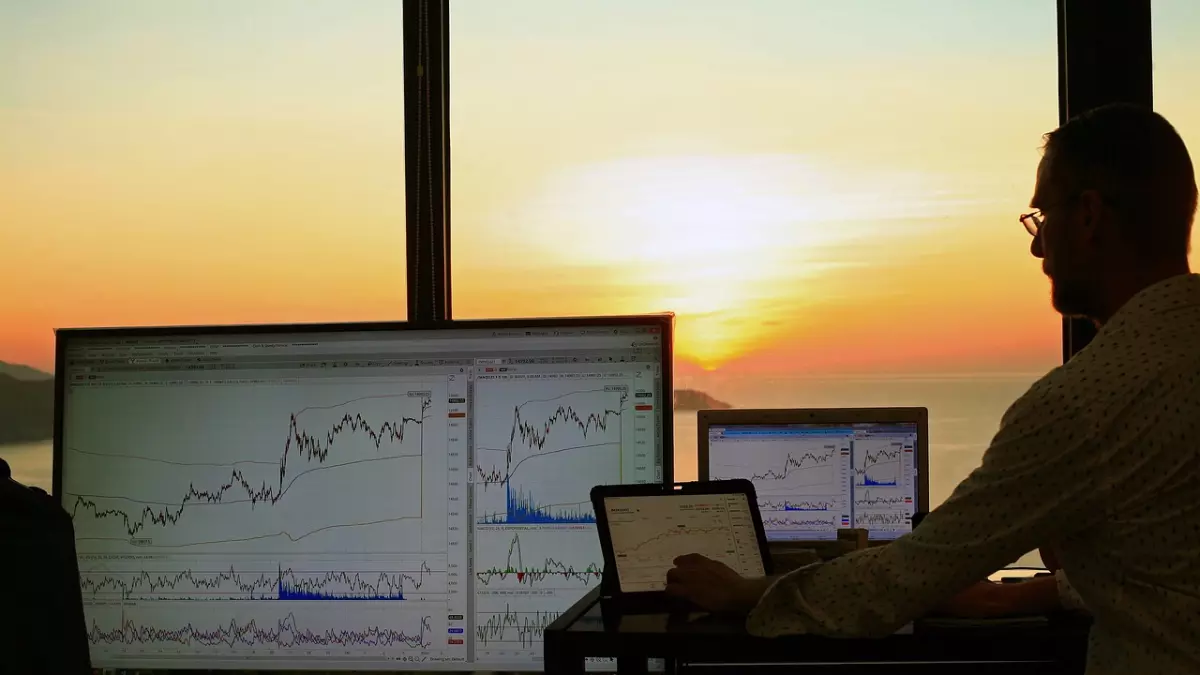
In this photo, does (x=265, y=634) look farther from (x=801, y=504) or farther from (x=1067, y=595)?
(x=1067, y=595)

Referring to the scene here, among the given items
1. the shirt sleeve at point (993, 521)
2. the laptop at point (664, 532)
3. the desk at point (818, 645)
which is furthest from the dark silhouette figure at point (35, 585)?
the shirt sleeve at point (993, 521)

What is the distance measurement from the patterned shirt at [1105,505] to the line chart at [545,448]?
0.68 m

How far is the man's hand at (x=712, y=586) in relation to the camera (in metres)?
1.38

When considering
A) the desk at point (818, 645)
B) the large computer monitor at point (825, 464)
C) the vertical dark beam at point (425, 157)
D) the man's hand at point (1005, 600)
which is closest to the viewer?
the desk at point (818, 645)

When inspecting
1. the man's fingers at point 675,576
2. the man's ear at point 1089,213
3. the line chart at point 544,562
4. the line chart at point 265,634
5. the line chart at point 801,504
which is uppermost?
the man's ear at point 1089,213

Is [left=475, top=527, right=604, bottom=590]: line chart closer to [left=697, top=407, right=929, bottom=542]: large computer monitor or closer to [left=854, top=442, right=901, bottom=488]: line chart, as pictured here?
[left=697, top=407, right=929, bottom=542]: large computer monitor

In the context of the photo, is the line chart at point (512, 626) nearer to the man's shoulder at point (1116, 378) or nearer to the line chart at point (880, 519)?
the line chart at point (880, 519)

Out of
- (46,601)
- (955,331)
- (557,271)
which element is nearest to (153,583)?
(46,601)

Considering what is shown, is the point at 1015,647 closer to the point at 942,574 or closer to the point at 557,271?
the point at 942,574

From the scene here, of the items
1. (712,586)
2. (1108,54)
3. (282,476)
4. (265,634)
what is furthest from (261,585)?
(1108,54)

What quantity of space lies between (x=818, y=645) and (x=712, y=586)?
0.57ft

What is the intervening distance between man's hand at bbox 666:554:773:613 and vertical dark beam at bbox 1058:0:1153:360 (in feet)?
3.93

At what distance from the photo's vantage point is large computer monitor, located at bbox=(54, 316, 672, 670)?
72.9 inches

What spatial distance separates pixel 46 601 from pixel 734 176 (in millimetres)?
1593
